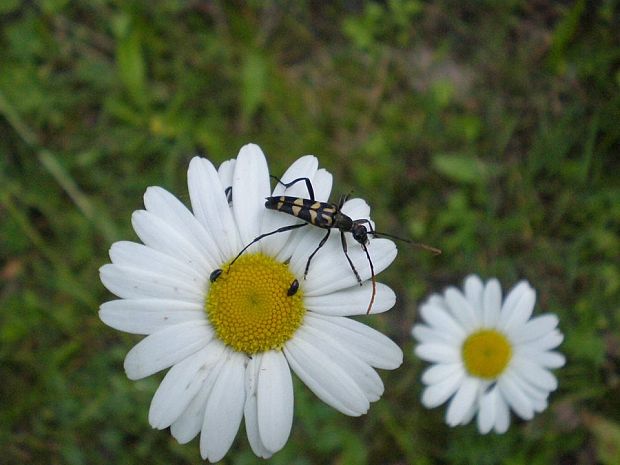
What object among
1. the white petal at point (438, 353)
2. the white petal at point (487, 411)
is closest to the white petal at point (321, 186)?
the white petal at point (438, 353)

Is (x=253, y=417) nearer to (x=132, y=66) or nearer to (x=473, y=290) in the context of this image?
(x=473, y=290)

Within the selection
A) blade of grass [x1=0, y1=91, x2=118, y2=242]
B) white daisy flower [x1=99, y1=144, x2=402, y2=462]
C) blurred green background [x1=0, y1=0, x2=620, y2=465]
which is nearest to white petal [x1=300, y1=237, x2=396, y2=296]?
white daisy flower [x1=99, y1=144, x2=402, y2=462]

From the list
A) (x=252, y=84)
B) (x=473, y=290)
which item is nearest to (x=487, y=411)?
(x=473, y=290)

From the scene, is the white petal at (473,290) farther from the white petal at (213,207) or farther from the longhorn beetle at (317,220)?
the white petal at (213,207)

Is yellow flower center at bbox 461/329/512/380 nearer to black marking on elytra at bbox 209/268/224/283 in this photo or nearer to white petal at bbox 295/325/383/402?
white petal at bbox 295/325/383/402

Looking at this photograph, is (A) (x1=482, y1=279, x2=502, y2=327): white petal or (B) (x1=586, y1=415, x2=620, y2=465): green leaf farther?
(B) (x1=586, y1=415, x2=620, y2=465): green leaf

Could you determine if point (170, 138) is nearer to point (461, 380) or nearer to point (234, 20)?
point (234, 20)
